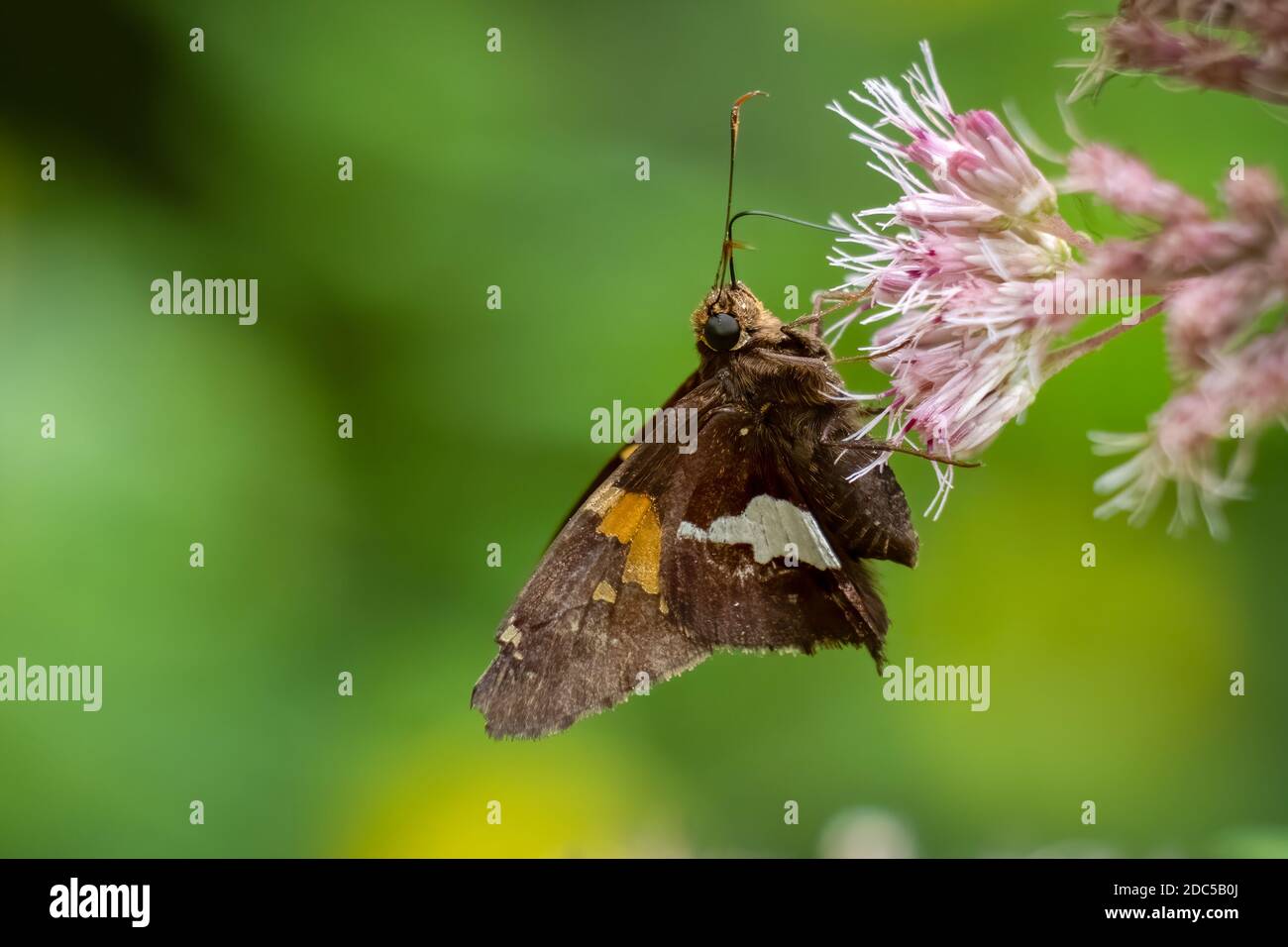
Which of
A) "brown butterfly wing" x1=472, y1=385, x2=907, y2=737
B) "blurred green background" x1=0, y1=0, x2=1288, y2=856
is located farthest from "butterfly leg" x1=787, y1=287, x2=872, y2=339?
"blurred green background" x1=0, y1=0, x2=1288, y2=856

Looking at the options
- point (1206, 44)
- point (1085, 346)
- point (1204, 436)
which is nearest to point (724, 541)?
point (1085, 346)

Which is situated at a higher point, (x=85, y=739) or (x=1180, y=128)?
(x=1180, y=128)

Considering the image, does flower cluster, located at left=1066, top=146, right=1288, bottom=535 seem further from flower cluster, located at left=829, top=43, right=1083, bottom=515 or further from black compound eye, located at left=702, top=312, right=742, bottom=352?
black compound eye, located at left=702, top=312, right=742, bottom=352

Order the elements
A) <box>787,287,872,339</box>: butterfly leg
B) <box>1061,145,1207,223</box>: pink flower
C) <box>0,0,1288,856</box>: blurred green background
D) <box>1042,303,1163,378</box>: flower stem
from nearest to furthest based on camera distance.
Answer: <box>1061,145,1207,223</box>: pink flower, <box>1042,303,1163,378</box>: flower stem, <box>787,287,872,339</box>: butterfly leg, <box>0,0,1288,856</box>: blurred green background

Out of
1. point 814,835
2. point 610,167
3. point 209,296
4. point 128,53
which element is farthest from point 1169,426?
point 128,53

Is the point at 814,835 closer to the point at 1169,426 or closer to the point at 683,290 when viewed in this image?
the point at 683,290

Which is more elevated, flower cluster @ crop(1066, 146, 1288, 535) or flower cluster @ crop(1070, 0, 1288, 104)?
flower cluster @ crop(1070, 0, 1288, 104)
